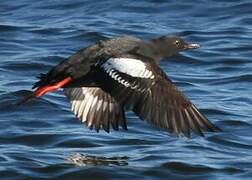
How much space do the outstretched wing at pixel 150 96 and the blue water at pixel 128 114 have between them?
45.0 inches

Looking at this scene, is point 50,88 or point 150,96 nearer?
point 150,96

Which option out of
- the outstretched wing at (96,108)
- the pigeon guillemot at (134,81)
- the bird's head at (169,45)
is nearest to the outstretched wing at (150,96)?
the pigeon guillemot at (134,81)

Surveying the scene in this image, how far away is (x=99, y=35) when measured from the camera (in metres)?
17.3

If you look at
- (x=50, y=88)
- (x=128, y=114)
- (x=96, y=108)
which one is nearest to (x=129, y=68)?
(x=50, y=88)

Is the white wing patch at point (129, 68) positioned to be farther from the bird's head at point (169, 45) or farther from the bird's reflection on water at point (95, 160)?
the bird's reflection on water at point (95, 160)

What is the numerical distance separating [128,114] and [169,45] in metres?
2.21

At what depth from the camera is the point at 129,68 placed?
32.9 feet

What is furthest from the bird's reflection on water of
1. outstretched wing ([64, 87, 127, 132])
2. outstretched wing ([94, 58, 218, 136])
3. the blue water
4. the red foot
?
outstretched wing ([94, 58, 218, 136])

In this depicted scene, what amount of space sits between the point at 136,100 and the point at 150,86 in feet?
0.57

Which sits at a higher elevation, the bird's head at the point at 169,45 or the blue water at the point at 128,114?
the bird's head at the point at 169,45

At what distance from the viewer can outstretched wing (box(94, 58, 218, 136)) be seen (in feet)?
32.4

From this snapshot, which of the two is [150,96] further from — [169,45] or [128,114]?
[128,114]

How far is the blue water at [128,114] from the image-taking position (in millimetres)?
11219

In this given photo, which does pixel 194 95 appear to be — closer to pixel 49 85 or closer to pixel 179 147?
pixel 179 147
